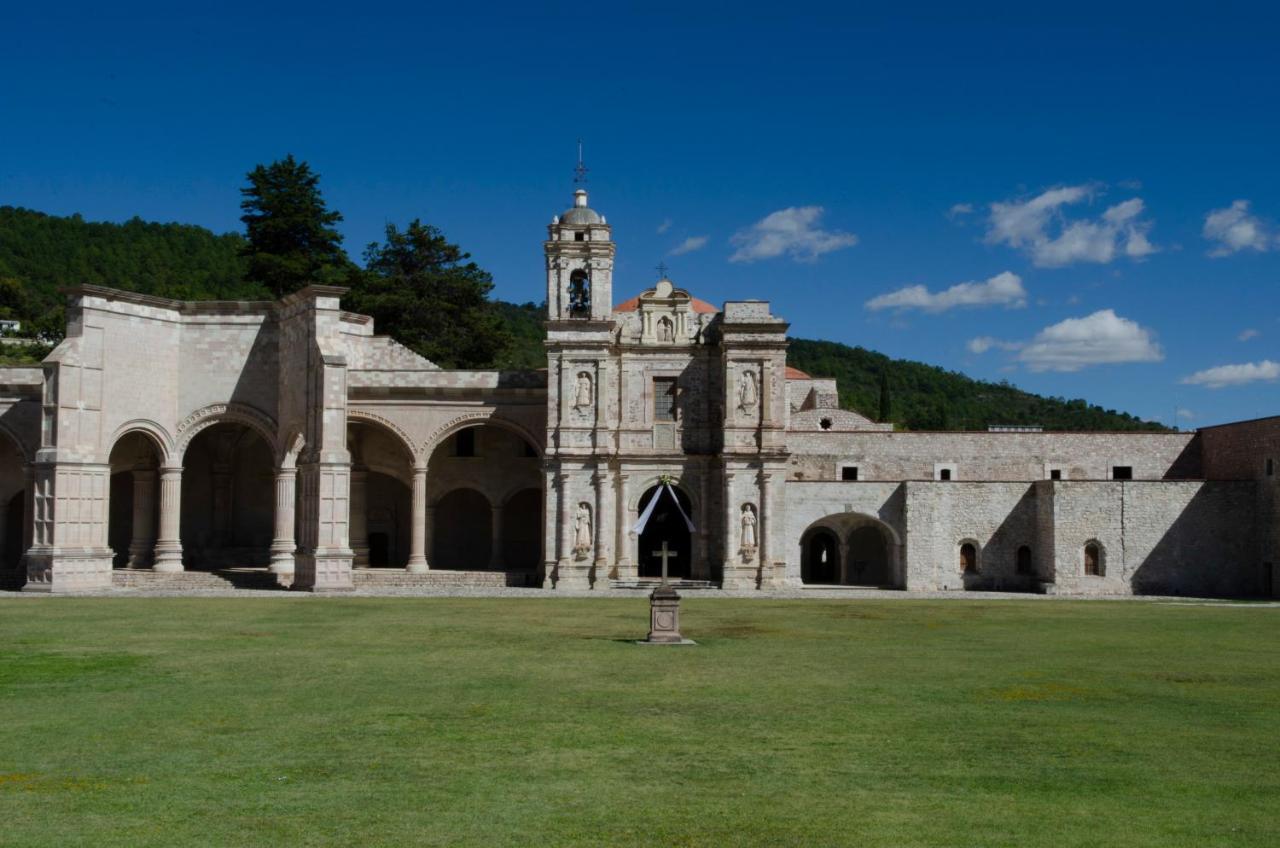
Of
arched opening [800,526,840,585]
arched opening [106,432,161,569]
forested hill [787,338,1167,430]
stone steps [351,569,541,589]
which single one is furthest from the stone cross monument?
forested hill [787,338,1167,430]

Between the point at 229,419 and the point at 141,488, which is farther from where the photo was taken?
the point at 141,488

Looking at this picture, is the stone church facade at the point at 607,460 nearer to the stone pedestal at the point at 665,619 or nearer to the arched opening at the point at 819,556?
the arched opening at the point at 819,556

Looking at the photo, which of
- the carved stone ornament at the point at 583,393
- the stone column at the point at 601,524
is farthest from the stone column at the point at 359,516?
the stone column at the point at 601,524

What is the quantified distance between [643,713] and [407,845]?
5.50 metres

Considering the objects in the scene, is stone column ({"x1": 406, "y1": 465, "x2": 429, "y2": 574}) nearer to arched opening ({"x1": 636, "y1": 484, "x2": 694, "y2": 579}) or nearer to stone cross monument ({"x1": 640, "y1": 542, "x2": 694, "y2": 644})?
arched opening ({"x1": 636, "y1": 484, "x2": 694, "y2": 579})

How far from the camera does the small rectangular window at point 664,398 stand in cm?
4238

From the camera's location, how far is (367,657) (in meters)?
19.3

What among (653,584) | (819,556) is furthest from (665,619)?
(819,556)

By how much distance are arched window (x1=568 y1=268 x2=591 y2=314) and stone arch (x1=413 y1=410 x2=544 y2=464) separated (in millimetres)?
4313

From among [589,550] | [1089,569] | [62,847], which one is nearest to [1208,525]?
[1089,569]

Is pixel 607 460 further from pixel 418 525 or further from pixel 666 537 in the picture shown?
pixel 418 525

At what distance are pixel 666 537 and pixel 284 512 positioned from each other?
1262cm

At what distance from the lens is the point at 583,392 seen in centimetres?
4097

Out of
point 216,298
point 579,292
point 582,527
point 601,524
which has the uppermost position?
point 216,298
